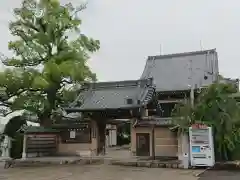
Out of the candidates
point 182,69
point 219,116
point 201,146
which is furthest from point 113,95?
point 201,146

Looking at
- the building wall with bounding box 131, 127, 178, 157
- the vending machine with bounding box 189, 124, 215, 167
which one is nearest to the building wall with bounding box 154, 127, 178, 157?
the building wall with bounding box 131, 127, 178, 157

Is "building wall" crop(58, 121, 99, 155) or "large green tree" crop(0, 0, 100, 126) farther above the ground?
"large green tree" crop(0, 0, 100, 126)

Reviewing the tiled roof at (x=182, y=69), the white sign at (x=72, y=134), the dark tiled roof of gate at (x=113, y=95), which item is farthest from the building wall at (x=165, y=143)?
the tiled roof at (x=182, y=69)

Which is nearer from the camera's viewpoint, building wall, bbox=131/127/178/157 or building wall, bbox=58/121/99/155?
building wall, bbox=131/127/178/157

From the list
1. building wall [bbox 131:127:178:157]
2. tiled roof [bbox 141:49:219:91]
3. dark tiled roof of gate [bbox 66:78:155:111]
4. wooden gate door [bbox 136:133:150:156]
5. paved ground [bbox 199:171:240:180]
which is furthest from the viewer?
tiled roof [bbox 141:49:219:91]

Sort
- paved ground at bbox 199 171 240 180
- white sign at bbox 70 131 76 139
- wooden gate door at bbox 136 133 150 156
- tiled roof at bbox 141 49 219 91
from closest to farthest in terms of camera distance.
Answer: paved ground at bbox 199 171 240 180, wooden gate door at bbox 136 133 150 156, white sign at bbox 70 131 76 139, tiled roof at bbox 141 49 219 91

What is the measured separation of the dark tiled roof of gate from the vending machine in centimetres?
576

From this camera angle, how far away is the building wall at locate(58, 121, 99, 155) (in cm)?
2431

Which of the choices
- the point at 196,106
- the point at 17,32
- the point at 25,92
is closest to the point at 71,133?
the point at 25,92

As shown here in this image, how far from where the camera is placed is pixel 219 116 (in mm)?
17594

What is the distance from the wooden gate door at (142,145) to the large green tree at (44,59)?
635cm

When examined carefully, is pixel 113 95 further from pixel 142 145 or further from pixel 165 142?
pixel 165 142

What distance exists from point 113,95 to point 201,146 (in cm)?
998

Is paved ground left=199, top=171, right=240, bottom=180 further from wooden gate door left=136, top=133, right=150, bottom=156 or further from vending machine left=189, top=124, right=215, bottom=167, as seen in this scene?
wooden gate door left=136, top=133, right=150, bottom=156
